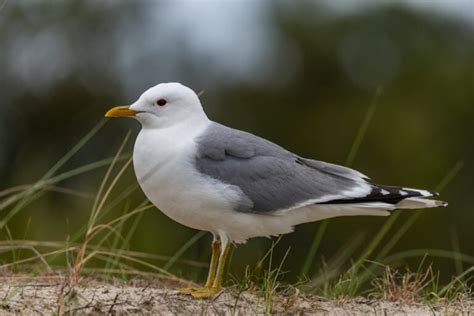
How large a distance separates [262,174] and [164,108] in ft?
2.01

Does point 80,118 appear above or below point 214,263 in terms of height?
below

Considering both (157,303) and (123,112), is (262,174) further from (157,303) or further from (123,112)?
(157,303)

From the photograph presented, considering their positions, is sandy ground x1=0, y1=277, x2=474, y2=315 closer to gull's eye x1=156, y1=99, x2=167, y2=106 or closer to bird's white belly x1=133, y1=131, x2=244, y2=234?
bird's white belly x1=133, y1=131, x2=244, y2=234

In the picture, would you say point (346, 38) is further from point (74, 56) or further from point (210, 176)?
point (210, 176)

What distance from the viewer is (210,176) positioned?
19.4 feet

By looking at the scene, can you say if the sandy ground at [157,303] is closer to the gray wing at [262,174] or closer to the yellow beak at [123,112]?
the gray wing at [262,174]

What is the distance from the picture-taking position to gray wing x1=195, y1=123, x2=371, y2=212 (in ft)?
19.6

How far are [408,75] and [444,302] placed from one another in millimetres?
14671

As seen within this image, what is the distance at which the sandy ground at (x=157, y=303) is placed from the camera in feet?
17.9

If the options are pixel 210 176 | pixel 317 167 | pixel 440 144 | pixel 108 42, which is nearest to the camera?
pixel 210 176

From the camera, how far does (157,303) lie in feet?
18.5

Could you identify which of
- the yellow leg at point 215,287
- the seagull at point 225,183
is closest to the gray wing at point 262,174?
the seagull at point 225,183

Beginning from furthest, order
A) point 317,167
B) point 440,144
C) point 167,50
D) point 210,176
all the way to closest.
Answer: point 167,50
point 440,144
point 317,167
point 210,176

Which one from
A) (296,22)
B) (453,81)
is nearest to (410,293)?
(453,81)
